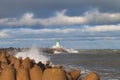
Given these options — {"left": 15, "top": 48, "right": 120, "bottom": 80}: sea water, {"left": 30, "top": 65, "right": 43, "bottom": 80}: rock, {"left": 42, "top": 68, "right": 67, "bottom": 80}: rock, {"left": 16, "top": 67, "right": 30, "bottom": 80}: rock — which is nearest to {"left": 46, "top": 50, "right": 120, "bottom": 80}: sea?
{"left": 15, "top": 48, "right": 120, "bottom": 80}: sea water

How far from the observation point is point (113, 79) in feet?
64.3

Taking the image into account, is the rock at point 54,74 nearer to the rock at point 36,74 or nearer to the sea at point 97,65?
the rock at point 36,74

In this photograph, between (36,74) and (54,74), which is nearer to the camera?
(54,74)

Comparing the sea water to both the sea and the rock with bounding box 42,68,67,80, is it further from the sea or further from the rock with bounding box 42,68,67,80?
the rock with bounding box 42,68,67,80

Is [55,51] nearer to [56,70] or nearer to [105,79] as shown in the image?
[105,79]

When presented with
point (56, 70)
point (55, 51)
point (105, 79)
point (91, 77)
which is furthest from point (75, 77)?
point (55, 51)

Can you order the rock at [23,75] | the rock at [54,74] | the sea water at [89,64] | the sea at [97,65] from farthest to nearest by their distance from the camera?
the sea water at [89,64] → the sea at [97,65] → the rock at [23,75] → the rock at [54,74]

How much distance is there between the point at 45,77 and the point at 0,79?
1.56 metres

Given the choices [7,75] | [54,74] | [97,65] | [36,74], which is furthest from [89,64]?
[54,74]

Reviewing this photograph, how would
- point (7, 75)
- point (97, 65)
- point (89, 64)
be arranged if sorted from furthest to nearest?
point (89, 64), point (97, 65), point (7, 75)

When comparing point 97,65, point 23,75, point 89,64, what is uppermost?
point 23,75

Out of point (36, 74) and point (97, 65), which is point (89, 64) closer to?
point (97, 65)

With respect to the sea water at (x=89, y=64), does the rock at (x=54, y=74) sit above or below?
above

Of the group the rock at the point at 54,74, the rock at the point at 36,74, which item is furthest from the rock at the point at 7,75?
the rock at the point at 54,74
